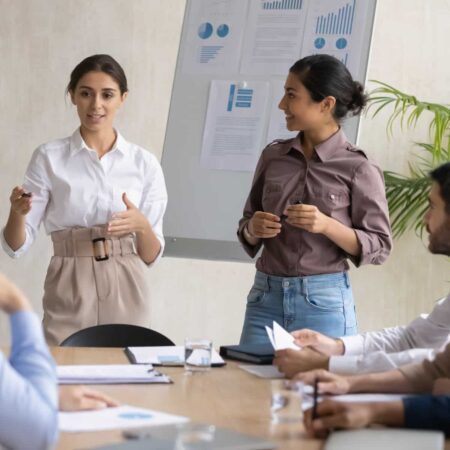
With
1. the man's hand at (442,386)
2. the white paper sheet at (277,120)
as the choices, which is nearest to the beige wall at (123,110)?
the white paper sheet at (277,120)

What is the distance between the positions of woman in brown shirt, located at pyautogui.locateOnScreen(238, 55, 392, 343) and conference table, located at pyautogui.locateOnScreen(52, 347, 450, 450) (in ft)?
1.89

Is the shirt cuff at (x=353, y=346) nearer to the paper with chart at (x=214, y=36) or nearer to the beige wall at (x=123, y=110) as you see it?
A: the paper with chart at (x=214, y=36)

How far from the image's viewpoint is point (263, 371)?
2621mm

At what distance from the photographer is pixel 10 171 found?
5.59 metres

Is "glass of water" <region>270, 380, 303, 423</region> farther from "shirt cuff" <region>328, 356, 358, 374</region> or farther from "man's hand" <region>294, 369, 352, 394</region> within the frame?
"shirt cuff" <region>328, 356, 358, 374</region>

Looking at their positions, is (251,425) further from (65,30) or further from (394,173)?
(65,30)

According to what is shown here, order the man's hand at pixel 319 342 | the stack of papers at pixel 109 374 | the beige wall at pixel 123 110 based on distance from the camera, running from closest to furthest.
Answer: the stack of papers at pixel 109 374, the man's hand at pixel 319 342, the beige wall at pixel 123 110

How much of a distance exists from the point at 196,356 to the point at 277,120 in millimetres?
1810

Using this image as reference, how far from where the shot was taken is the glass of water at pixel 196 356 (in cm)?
259

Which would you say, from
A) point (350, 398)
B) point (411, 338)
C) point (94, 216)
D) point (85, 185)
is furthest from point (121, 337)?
point (350, 398)

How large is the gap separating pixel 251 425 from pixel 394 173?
11.1 feet

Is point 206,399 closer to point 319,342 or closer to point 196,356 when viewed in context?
point 196,356

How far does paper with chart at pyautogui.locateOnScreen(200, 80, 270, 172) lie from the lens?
4.20 meters

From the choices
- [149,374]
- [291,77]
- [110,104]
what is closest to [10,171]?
[110,104]
